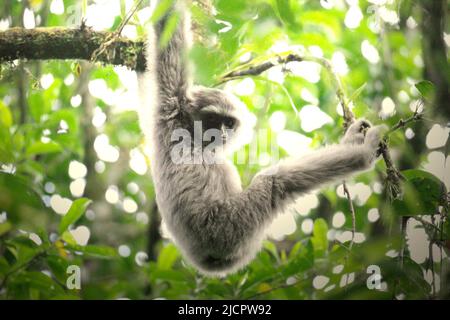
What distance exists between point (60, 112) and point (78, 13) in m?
0.60

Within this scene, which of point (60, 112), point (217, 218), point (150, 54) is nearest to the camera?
point (150, 54)

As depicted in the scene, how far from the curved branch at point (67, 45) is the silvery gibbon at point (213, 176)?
154 millimetres

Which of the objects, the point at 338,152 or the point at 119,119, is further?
the point at 119,119

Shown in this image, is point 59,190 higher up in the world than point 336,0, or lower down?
lower down

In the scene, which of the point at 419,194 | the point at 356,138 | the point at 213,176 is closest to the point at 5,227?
the point at 213,176

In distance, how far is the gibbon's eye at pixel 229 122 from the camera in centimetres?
276

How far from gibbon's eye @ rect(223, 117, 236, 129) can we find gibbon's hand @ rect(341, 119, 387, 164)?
650 mm

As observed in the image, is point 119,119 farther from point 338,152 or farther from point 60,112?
point 338,152

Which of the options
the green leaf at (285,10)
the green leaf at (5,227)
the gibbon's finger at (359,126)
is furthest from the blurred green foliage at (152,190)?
the green leaf at (285,10)

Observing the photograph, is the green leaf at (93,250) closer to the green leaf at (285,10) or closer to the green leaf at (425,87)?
the green leaf at (285,10)

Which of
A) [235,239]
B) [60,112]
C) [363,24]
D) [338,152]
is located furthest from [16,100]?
[363,24]

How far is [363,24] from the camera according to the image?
3.03 meters

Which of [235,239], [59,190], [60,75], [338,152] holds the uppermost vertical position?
[60,75]

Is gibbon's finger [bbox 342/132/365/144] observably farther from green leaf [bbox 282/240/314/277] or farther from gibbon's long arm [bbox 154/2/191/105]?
gibbon's long arm [bbox 154/2/191/105]
